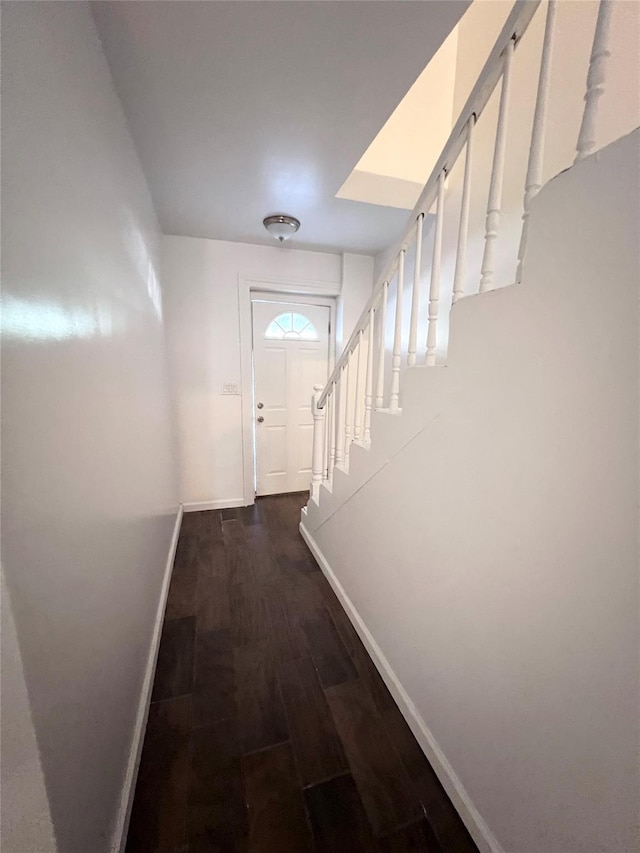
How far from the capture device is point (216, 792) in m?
0.97

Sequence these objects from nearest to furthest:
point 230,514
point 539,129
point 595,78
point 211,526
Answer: point 595,78
point 539,129
point 211,526
point 230,514

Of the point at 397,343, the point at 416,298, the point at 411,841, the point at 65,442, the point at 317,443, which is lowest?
the point at 411,841

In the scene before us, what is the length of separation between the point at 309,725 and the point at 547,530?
1167 millimetres

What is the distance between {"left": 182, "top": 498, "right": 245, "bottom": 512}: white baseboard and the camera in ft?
9.51

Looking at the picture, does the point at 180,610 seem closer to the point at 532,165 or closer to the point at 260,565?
the point at 260,565

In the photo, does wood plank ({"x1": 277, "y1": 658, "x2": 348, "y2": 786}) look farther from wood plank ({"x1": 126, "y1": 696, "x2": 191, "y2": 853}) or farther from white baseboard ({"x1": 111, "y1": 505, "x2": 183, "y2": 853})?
white baseboard ({"x1": 111, "y1": 505, "x2": 183, "y2": 853})

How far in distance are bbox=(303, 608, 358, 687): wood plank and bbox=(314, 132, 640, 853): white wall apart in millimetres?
437

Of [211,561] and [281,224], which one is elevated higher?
[281,224]

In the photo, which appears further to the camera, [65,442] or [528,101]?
[528,101]

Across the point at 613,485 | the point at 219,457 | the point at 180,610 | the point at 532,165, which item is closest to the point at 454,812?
the point at 613,485

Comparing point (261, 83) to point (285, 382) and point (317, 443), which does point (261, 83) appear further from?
point (285, 382)

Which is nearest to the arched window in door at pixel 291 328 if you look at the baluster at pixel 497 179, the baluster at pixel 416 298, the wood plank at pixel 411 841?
the baluster at pixel 416 298

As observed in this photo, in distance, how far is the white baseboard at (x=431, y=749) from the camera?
0.85 m

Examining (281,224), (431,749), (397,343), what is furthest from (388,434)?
(281,224)
